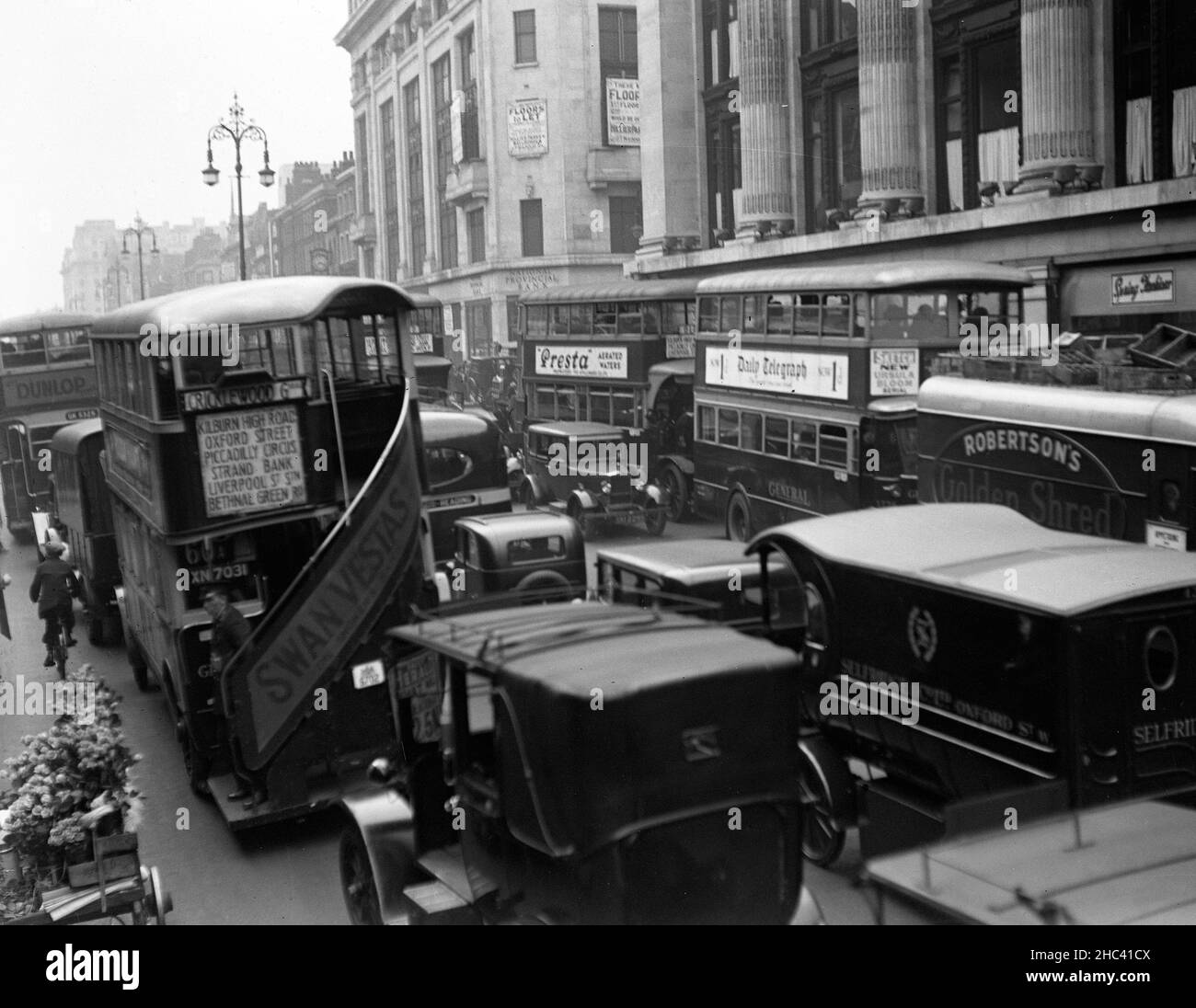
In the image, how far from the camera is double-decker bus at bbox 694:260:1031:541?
2114cm

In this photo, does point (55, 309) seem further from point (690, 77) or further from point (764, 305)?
point (690, 77)

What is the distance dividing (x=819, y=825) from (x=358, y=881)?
3658 mm

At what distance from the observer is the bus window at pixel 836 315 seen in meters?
22.1

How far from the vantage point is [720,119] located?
1682 inches

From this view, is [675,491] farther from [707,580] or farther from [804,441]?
[707,580]

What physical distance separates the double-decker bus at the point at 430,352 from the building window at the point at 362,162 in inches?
1006

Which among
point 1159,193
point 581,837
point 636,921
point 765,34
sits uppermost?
point 765,34

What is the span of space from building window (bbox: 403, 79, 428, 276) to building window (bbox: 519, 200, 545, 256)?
26.5ft

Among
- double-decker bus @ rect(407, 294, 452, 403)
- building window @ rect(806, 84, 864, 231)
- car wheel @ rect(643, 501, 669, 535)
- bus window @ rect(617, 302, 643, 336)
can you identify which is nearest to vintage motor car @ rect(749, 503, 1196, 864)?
car wheel @ rect(643, 501, 669, 535)

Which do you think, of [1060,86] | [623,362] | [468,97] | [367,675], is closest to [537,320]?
[623,362]

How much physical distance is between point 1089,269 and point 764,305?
22.7 ft
